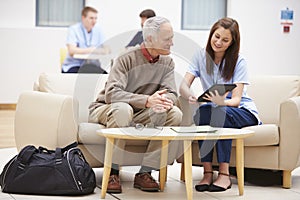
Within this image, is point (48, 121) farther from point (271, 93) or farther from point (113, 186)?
point (271, 93)

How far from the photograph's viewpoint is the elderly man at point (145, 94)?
3.72m

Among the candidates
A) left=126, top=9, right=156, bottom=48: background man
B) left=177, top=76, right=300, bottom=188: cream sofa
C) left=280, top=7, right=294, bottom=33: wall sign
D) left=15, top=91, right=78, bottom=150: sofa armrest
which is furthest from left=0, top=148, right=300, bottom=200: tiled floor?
left=280, top=7, right=294, bottom=33: wall sign

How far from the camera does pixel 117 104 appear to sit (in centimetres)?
376

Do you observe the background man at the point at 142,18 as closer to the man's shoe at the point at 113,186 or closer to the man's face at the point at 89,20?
the man's face at the point at 89,20

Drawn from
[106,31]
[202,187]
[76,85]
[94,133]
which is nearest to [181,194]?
[202,187]

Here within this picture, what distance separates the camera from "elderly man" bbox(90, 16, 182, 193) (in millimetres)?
3725

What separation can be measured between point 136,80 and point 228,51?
25.3 inches

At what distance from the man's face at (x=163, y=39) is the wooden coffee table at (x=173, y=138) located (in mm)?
511

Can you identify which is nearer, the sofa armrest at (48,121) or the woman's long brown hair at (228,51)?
the sofa armrest at (48,121)

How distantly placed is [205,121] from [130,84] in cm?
53

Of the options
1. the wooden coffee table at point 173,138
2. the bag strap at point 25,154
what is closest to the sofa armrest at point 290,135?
the wooden coffee table at point 173,138

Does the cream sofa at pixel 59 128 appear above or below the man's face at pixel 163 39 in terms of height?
below

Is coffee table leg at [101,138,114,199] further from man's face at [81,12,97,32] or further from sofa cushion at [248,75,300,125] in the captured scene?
man's face at [81,12,97,32]

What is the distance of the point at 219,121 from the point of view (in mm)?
3873
